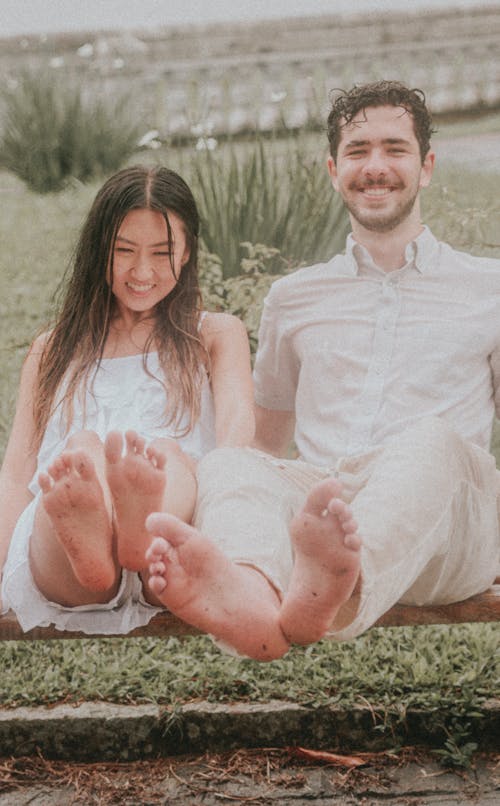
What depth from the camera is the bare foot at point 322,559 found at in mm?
1678

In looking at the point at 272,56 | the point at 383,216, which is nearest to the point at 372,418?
the point at 383,216

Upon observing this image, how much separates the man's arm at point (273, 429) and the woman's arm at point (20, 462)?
1.90ft

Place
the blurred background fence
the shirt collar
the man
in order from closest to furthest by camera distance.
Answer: the man < the shirt collar < the blurred background fence

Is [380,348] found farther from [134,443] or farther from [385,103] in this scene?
[134,443]

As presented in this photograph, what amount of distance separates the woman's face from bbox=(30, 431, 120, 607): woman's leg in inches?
21.7

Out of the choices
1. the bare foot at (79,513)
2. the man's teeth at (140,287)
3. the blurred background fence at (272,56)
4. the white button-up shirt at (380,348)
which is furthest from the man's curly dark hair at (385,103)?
the blurred background fence at (272,56)

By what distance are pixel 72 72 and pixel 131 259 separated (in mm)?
4055

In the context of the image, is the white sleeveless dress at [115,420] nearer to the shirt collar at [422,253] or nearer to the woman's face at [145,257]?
the woman's face at [145,257]

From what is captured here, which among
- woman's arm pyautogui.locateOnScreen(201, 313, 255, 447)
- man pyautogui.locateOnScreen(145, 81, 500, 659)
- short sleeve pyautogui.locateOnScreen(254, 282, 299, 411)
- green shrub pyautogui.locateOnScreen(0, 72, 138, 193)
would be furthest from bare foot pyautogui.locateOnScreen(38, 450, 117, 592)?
green shrub pyautogui.locateOnScreen(0, 72, 138, 193)

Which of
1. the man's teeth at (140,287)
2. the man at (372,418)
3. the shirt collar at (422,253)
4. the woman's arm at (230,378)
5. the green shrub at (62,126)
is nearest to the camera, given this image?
the man at (372,418)

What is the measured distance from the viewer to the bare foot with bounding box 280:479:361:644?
1.68 metres

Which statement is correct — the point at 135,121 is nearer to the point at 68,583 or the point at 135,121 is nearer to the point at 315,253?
the point at 315,253

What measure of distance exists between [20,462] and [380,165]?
104cm

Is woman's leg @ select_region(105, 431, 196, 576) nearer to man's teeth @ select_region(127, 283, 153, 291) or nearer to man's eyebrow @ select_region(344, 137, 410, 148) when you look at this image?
man's teeth @ select_region(127, 283, 153, 291)
